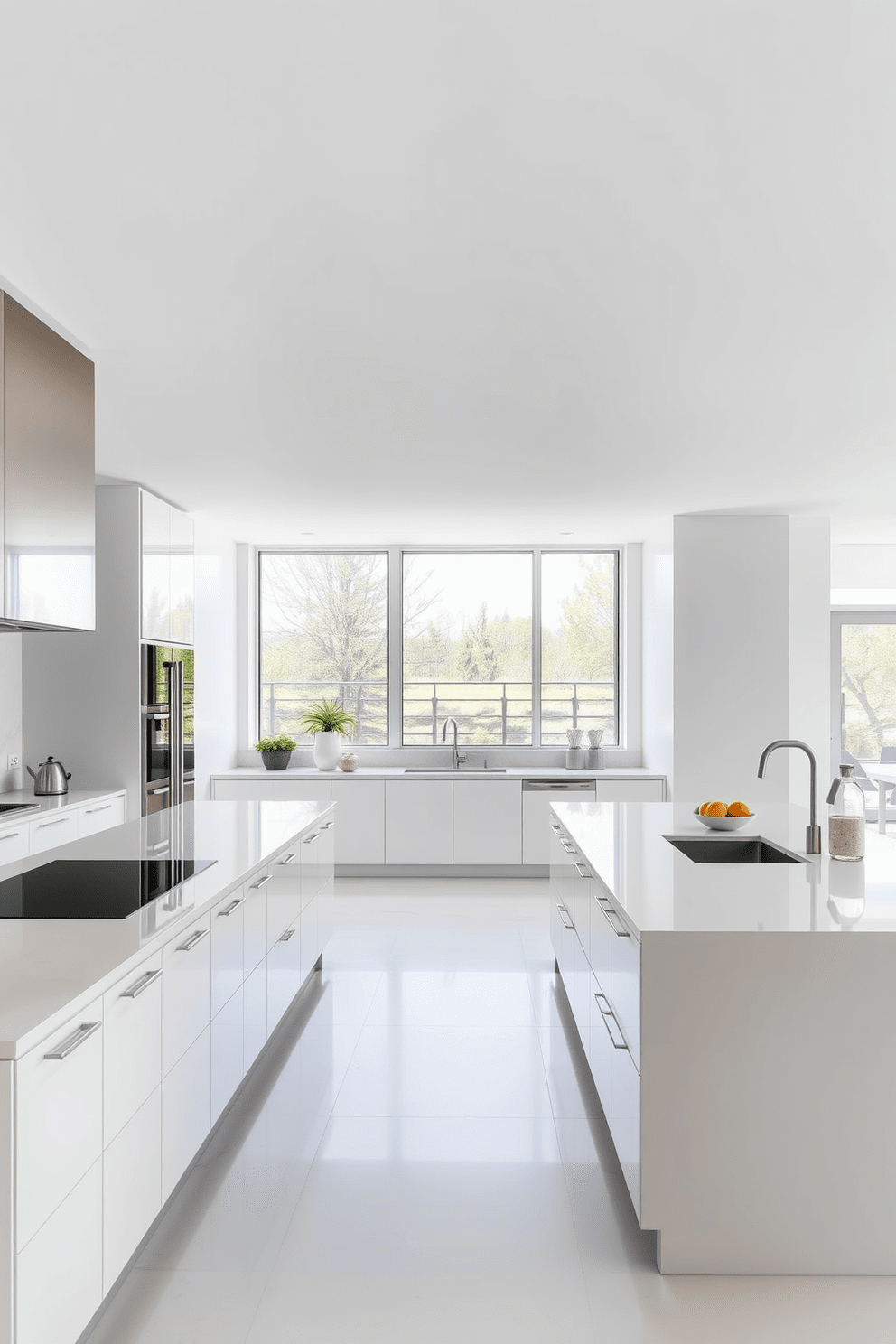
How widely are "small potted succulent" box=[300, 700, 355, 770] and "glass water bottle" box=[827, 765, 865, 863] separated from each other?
4828 mm

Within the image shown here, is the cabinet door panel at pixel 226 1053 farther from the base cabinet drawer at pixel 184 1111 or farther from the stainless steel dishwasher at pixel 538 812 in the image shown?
the stainless steel dishwasher at pixel 538 812

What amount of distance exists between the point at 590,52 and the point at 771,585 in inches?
203

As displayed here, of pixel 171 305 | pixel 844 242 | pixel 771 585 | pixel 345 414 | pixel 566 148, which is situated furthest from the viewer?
pixel 771 585

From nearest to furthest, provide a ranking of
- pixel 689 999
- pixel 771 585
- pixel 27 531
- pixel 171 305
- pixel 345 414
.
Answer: pixel 689 999 < pixel 27 531 < pixel 171 305 < pixel 345 414 < pixel 771 585

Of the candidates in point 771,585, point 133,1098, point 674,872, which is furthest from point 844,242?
point 771,585

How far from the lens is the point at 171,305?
9.11 feet

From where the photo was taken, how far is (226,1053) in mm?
2725

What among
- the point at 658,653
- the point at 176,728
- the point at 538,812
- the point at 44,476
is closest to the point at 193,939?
the point at 44,476

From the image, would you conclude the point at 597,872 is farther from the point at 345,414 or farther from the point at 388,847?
the point at 388,847

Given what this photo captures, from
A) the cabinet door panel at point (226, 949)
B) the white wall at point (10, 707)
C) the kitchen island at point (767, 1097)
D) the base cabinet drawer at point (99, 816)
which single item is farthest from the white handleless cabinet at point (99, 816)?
the kitchen island at point (767, 1097)

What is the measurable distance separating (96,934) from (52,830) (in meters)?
2.68

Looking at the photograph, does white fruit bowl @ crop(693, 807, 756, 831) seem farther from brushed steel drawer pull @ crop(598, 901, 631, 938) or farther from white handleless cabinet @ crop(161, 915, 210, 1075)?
white handleless cabinet @ crop(161, 915, 210, 1075)

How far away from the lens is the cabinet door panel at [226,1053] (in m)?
2.61

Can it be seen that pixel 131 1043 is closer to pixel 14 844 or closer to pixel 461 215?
pixel 461 215
